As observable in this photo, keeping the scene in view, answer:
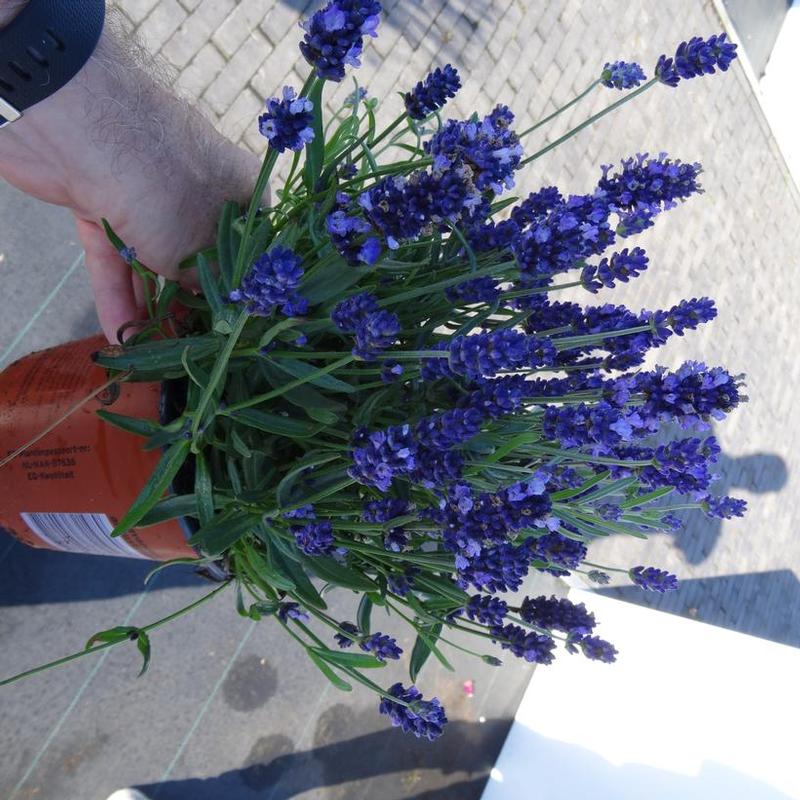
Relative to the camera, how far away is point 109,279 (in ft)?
4.47

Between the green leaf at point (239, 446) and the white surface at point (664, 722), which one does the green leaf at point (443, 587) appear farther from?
the white surface at point (664, 722)

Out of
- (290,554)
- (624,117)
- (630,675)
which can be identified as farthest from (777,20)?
(290,554)

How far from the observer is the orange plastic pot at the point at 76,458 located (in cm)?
127

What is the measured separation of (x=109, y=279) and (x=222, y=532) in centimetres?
54

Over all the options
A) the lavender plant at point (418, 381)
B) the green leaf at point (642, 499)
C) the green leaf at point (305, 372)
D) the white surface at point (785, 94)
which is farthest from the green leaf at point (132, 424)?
the white surface at point (785, 94)

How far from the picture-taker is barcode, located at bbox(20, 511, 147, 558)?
4.50 feet

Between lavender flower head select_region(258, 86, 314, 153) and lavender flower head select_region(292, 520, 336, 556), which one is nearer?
lavender flower head select_region(258, 86, 314, 153)

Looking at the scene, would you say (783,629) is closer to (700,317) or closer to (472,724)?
(472,724)

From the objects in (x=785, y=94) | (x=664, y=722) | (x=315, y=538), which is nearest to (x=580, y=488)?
(x=315, y=538)

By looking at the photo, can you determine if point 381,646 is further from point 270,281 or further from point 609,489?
point 270,281

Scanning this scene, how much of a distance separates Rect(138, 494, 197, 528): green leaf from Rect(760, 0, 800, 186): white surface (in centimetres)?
542

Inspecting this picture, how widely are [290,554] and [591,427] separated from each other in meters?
0.53

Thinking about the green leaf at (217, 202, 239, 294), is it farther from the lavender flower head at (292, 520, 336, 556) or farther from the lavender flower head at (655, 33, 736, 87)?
the lavender flower head at (655, 33, 736, 87)

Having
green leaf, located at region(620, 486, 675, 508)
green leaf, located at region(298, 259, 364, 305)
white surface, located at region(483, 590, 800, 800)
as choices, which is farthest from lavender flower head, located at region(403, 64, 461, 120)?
white surface, located at region(483, 590, 800, 800)
